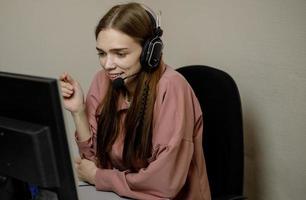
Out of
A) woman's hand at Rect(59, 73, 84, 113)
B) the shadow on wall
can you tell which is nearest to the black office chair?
the shadow on wall

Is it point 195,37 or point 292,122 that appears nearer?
point 292,122

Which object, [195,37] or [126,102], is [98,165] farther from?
[195,37]

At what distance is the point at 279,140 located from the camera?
1491 millimetres

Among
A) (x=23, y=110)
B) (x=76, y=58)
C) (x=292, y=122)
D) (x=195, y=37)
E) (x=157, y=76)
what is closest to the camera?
(x=23, y=110)

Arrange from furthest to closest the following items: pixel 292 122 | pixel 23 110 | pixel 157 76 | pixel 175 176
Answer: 1. pixel 292 122
2. pixel 157 76
3. pixel 175 176
4. pixel 23 110

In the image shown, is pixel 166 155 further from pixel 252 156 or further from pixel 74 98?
pixel 252 156

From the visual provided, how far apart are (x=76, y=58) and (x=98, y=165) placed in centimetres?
85

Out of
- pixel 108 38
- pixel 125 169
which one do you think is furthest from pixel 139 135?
pixel 108 38

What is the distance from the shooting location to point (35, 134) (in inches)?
26.5

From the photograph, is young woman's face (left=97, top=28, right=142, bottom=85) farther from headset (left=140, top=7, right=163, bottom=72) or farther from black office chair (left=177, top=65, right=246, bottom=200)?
black office chair (left=177, top=65, right=246, bottom=200)

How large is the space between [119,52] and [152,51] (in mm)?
103

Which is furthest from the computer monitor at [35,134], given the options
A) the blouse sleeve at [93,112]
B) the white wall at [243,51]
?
the white wall at [243,51]

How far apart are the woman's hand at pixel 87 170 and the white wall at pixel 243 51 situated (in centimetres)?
66

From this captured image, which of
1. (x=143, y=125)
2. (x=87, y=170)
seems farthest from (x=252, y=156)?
(x=87, y=170)
